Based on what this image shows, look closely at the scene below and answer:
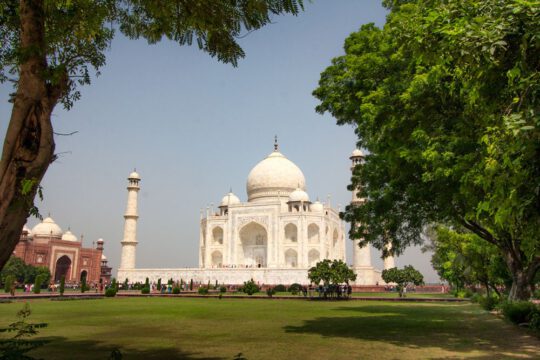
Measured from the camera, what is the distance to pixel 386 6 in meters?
12.0

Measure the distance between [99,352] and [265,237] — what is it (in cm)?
4241

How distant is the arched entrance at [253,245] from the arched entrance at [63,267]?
21.8 metres

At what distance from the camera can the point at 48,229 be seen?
56156mm

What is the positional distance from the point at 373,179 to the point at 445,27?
22.6ft

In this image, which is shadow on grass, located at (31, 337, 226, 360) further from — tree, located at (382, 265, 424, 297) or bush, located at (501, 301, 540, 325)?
tree, located at (382, 265, 424, 297)

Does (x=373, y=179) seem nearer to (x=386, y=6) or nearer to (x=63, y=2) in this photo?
(x=386, y=6)

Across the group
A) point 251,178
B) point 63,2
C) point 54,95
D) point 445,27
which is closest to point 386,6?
point 445,27

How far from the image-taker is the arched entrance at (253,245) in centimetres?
4847

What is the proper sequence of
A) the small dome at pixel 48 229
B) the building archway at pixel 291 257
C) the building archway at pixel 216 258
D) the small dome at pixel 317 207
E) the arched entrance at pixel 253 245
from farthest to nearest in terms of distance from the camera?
the small dome at pixel 48 229 < the building archway at pixel 216 258 < the small dome at pixel 317 207 < the arched entrance at pixel 253 245 < the building archway at pixel 291 257

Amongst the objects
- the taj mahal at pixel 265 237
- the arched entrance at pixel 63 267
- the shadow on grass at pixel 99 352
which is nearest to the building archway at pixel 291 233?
the taj mahal at pixel 265 237

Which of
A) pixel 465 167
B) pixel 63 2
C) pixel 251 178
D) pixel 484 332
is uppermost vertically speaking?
pixel 251 178

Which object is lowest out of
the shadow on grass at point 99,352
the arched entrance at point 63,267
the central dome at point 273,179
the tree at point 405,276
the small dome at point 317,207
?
the shadow on grass at point 99,352

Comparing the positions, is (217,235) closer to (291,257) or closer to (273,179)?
(273,179)

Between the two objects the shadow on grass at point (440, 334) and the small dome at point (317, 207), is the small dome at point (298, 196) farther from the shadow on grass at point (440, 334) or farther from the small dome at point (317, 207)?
the shadow on grass at point (440, 334)
